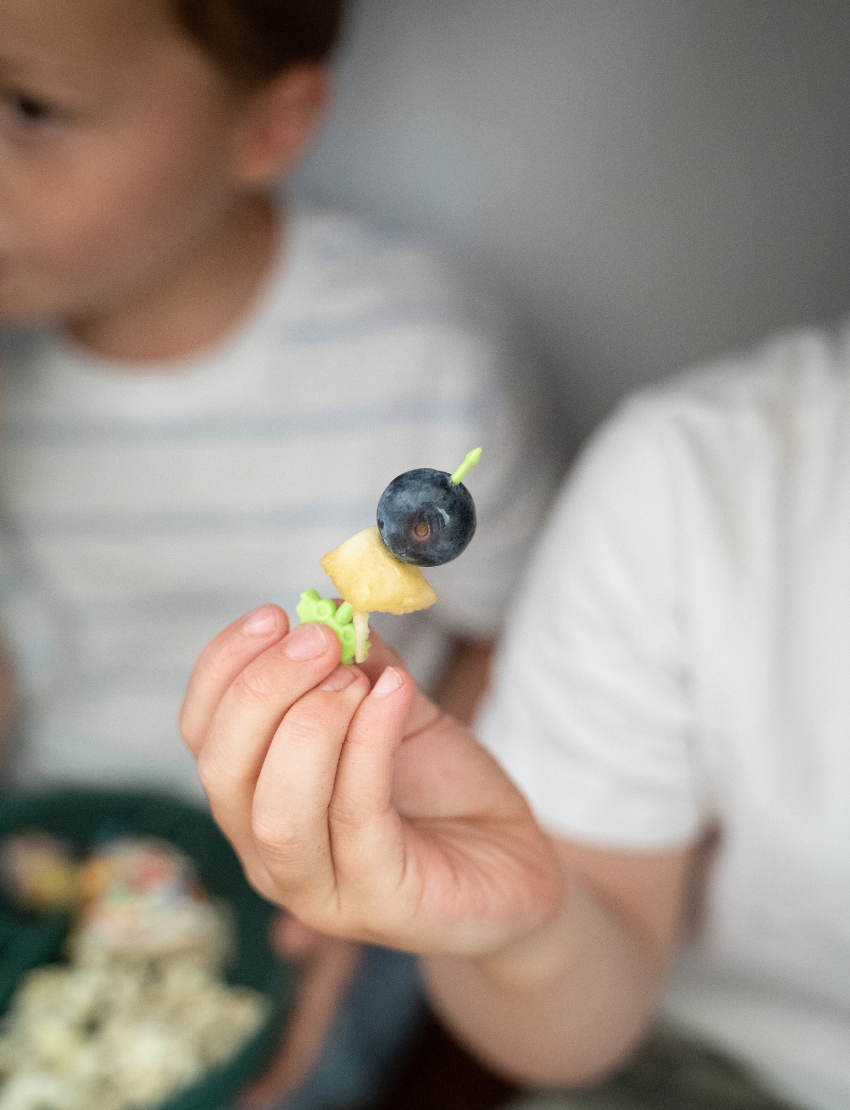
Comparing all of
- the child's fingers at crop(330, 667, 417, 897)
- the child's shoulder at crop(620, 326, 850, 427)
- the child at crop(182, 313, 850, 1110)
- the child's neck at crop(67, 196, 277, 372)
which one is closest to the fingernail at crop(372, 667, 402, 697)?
the child's fingers at crop(330, 667, 417, 897)

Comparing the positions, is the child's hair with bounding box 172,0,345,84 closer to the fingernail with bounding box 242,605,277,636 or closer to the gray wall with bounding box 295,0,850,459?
the gray wall with bounding box 295,0,850,459

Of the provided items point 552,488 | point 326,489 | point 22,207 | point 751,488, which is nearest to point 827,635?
point 751,488

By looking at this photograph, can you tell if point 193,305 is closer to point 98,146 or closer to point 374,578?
point 98,146

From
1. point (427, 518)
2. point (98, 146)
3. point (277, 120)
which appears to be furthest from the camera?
point (277, 120)

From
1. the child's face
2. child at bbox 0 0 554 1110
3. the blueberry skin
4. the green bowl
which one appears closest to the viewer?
the blueberry skin

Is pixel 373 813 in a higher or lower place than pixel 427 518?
lower

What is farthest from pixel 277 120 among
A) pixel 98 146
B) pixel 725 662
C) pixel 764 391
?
pixel 725 662

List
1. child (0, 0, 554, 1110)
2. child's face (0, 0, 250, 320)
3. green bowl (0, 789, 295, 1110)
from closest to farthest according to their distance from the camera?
child's face (0, 0, 250, 320) → green bowl (0, 789, 295, 1110) → child (0, 0, 554, 1110)

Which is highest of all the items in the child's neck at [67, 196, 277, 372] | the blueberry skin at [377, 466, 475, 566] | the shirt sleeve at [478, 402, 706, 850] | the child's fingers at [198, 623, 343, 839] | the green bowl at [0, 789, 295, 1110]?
the child's neck at [67, 196, 277, 372]
